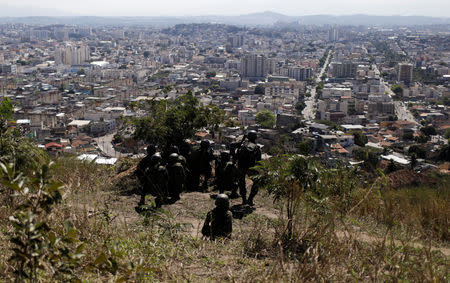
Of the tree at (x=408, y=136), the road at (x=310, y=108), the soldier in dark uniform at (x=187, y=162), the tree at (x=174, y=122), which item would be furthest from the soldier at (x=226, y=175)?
the road at (x=310, y=108)

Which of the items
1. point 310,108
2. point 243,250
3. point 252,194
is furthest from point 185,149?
point 310,108

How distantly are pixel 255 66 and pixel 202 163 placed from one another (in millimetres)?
55444

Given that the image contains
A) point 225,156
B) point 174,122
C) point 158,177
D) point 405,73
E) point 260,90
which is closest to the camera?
point 158,177

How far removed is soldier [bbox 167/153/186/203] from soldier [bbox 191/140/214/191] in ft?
1.81

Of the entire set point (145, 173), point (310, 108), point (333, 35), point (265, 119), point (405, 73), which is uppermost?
point (333, 35)

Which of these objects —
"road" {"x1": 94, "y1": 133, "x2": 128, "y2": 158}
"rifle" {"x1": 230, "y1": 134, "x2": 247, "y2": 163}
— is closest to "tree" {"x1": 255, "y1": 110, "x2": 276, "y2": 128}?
"road" {"x1": 94, "y1": 133, "x2": 128, "y2": 158}

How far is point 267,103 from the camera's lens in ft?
118

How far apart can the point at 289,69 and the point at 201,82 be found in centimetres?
1308

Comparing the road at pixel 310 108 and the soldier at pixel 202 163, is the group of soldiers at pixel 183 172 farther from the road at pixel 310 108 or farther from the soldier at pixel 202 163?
the road at pixel 310 108

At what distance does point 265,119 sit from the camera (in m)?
30.2

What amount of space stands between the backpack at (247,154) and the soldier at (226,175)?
12cm

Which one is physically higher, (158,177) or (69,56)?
(69,56)

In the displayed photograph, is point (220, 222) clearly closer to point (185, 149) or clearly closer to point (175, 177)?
point (175, 177)

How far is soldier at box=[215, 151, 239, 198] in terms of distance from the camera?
15.4 ft
